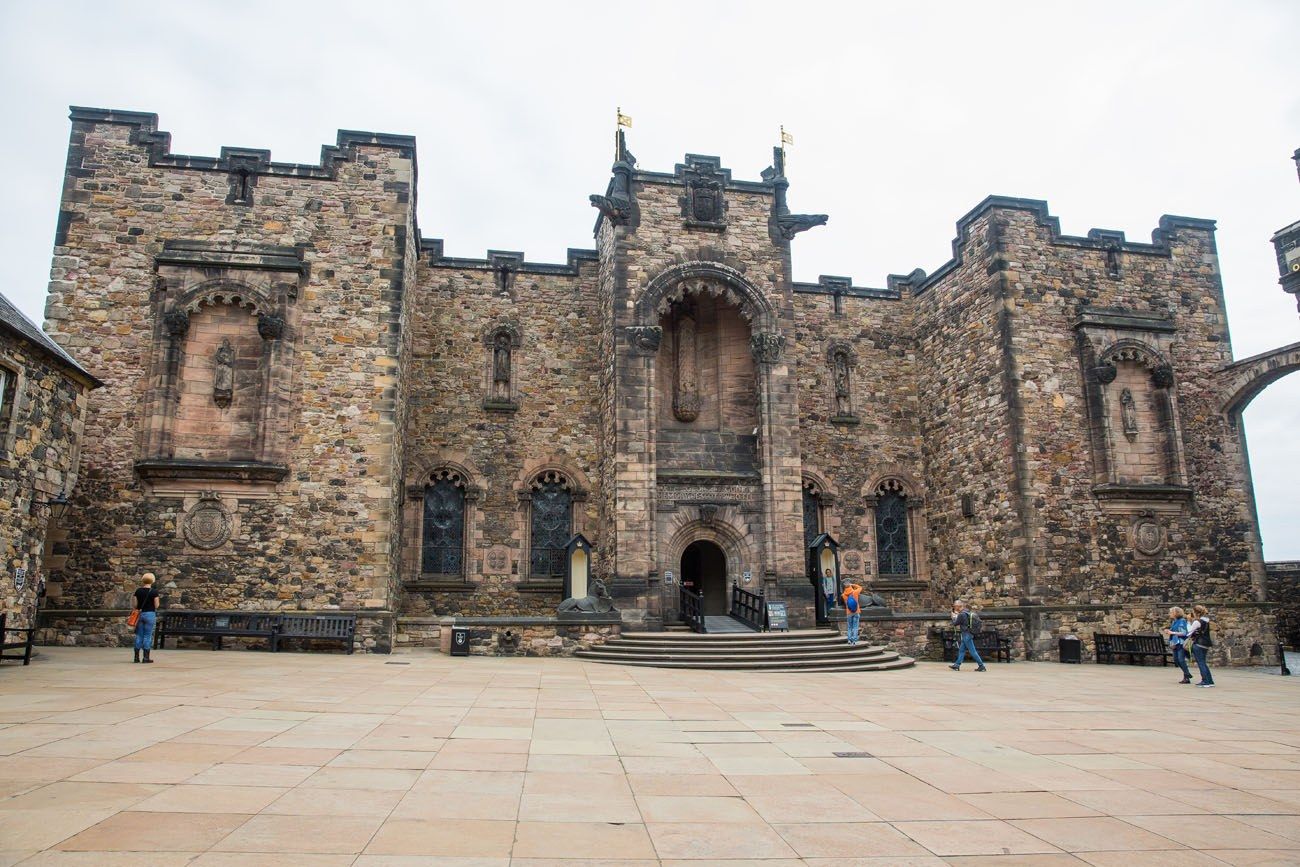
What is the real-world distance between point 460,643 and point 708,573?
8288 millimetres

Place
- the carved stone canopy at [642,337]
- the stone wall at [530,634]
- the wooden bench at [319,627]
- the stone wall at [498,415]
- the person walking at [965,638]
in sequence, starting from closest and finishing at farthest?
1. the wooden bench at [319,627]
2. the person walking at [965,638]
3. the stone wall at [530,634]
4. the carved stone canopy at [642,337]
5. the stone wall at [498,415]

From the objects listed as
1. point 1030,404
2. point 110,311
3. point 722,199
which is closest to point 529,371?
point 722,199

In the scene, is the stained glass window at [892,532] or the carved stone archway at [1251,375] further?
the stained glass window at [892,532]

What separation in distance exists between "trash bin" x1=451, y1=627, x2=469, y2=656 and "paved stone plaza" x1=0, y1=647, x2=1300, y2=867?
5.01m

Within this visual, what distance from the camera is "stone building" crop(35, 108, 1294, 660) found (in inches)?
723

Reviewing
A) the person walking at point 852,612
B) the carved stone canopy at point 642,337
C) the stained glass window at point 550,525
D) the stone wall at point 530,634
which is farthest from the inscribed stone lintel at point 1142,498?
the stained glass window at point 550,525

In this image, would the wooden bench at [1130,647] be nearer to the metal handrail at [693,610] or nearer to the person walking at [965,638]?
the person walking at [965,638]

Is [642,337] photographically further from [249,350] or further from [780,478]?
[249,350]

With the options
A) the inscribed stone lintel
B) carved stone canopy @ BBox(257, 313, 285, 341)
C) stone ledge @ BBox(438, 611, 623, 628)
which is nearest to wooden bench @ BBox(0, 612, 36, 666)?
stone ledge @ BBox(438, 611, 623, 628)

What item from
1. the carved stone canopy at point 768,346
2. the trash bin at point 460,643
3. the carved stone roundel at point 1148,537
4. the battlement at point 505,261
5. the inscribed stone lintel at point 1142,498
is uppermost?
the battlement at point 505,261

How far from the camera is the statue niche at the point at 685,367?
22906mm

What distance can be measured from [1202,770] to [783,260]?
665 inches

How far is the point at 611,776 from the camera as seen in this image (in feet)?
22.5

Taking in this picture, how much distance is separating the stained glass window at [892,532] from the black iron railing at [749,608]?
5758 millimetres
